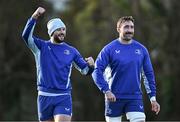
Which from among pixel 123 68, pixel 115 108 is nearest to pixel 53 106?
pixel 115 108

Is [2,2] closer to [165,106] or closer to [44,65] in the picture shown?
[165,106]

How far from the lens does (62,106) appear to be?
11859 millimetres

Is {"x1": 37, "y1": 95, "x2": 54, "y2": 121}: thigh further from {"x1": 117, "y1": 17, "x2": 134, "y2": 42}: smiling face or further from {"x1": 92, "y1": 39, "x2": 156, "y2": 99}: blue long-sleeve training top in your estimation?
{"x1": 117, "y1": 17, "x2": 134, "y2": 42}: smiling face

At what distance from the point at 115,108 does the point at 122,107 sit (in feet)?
0.40

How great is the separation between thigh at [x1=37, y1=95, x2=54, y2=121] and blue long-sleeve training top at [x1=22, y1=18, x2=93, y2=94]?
0.49 ft

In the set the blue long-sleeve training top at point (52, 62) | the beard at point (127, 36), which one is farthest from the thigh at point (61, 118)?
the beard at point (127, 36)

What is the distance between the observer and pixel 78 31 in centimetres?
4788

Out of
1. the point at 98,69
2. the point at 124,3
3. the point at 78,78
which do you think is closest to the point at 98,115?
the point at 78,78

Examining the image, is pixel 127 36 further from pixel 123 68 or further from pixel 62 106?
pixel 62 106

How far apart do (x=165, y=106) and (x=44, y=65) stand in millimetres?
27519

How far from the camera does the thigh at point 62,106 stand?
11836mm

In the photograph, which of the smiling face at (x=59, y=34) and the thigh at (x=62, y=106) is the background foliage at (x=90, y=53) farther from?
the thigh at (x=62, y=106)

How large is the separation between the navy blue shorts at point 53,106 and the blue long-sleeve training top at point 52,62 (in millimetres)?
118

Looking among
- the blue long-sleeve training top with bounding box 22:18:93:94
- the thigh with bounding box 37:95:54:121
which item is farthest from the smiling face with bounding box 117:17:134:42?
the thigh with bounding box 37:95:54:121
